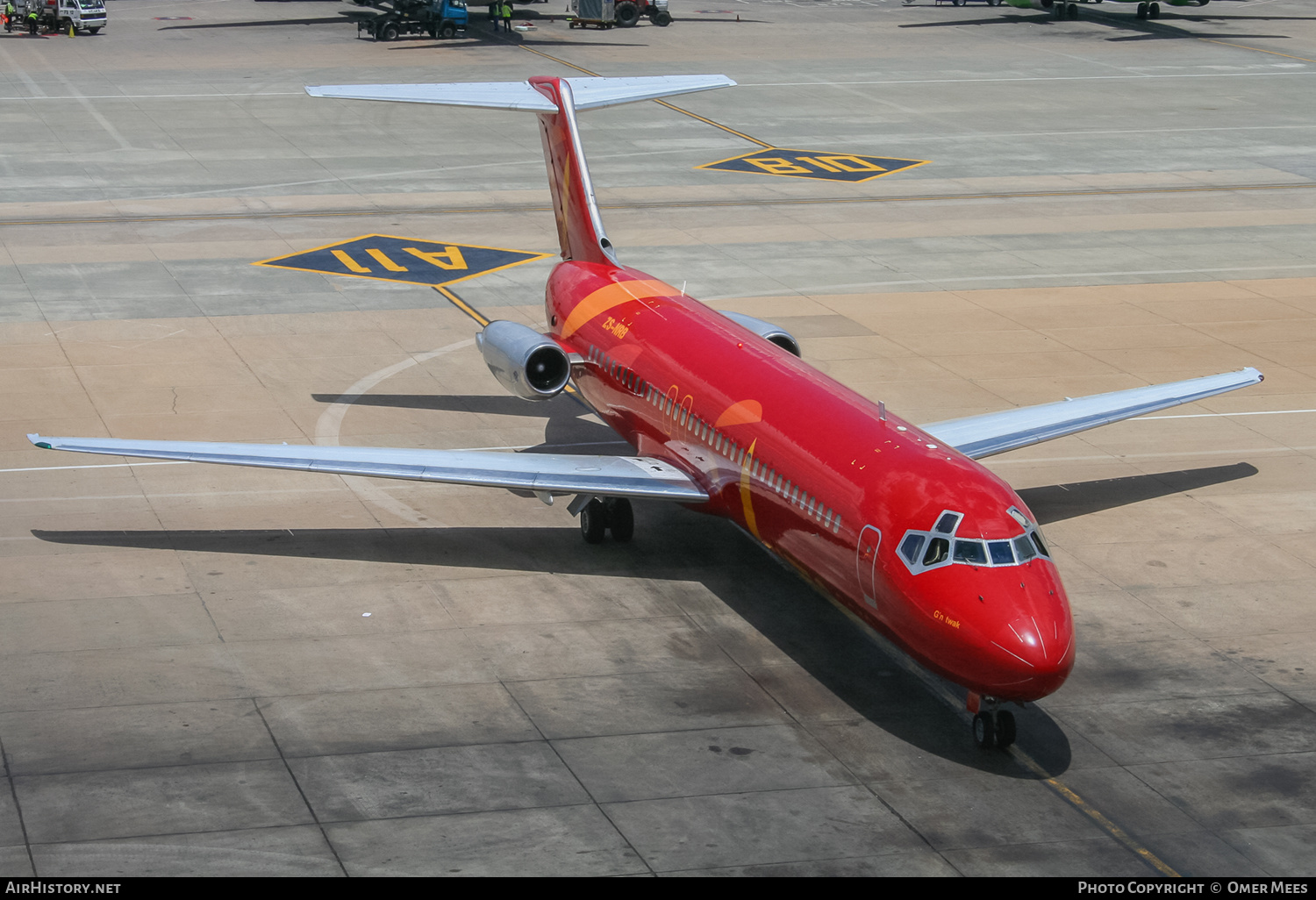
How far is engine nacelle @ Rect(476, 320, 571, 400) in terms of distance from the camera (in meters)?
25.0

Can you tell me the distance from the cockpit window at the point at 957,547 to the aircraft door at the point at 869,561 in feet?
1.42

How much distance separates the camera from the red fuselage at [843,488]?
56.1 ft

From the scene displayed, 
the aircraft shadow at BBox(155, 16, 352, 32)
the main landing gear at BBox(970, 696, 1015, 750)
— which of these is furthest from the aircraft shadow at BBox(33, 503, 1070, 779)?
the aircraft shadow at BBox(155, 16, 352, 32)

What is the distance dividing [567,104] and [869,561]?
13.2m

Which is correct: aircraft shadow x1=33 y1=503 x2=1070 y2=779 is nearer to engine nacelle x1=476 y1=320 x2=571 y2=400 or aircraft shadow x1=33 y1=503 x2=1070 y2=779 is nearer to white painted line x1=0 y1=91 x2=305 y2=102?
engine nacelle x1=476 y1=320 x2=571 y2=400

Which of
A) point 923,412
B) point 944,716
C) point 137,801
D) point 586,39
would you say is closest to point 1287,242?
point 923,412

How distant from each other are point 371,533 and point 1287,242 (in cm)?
3115

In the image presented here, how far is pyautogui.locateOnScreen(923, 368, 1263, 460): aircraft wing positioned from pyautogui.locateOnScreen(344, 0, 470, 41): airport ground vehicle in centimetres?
6119

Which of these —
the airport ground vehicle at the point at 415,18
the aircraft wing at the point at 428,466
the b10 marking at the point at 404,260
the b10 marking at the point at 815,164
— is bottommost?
the b10 marking at the point at 404,260

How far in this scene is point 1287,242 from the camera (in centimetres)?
4384

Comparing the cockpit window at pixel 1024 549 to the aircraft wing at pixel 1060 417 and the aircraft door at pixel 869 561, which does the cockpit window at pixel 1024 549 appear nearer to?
the aircraft door at pixel 869 561

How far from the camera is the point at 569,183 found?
1113 inches

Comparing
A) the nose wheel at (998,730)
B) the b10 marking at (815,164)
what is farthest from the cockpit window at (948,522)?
the b10 marking at (815,164)

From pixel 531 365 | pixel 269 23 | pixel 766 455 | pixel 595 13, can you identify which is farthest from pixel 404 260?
pixel 269 23
